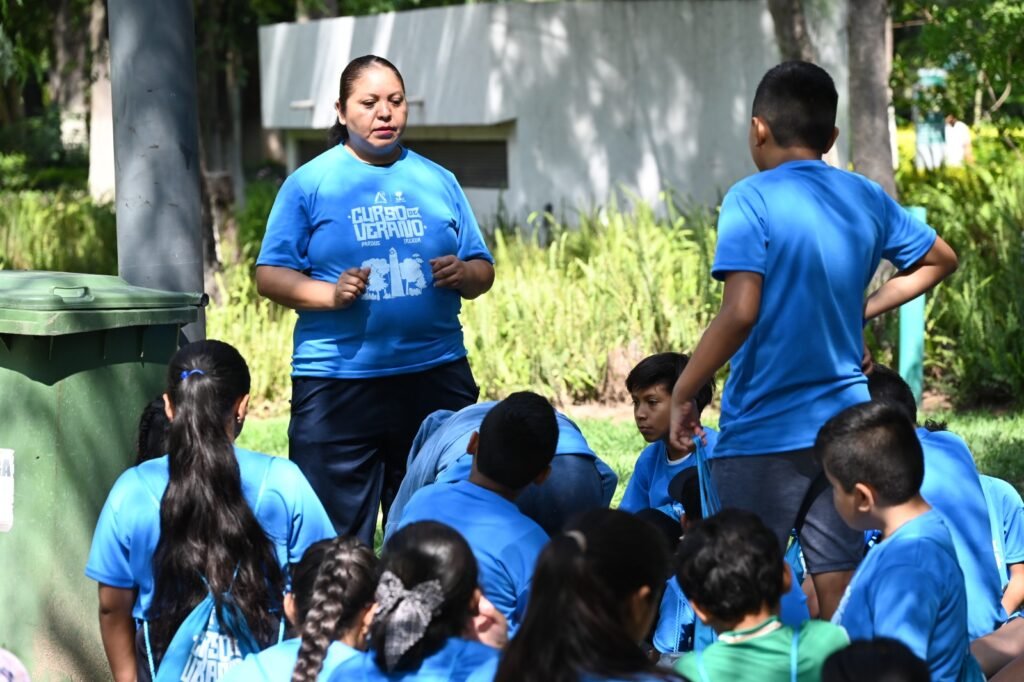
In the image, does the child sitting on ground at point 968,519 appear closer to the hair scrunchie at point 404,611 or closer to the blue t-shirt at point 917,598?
the blue t-shirt at point 917,598

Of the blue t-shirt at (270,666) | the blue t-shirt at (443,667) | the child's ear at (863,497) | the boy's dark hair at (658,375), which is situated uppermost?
the boy's dark hair at (658,375)

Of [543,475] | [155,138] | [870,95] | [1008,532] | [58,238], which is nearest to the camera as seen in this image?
[543,475]

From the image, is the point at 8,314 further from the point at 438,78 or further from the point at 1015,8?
the point at 438,78

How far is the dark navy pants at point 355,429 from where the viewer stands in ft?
15.5

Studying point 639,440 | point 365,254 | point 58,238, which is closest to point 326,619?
point 365,254

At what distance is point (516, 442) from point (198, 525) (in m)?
0.78

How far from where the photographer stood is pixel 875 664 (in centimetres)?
267

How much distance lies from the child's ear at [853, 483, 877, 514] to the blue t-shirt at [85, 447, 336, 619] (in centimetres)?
126

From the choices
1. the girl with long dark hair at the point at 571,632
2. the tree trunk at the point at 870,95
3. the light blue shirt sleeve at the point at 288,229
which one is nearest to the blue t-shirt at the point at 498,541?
the girl with long dark hair at the point at 571,632

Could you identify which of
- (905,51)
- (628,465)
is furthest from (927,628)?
(905,51)

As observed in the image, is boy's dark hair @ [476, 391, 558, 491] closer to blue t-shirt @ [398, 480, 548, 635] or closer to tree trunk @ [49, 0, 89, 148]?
blue t-shirt @ [398, 480, 548, 635]

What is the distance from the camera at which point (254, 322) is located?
1038 centimetres

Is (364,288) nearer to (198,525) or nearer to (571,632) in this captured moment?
(198,525)

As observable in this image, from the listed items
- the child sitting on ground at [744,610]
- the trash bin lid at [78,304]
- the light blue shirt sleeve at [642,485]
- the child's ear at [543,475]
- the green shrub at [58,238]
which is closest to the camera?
the child sitting on ground at [744,610]
